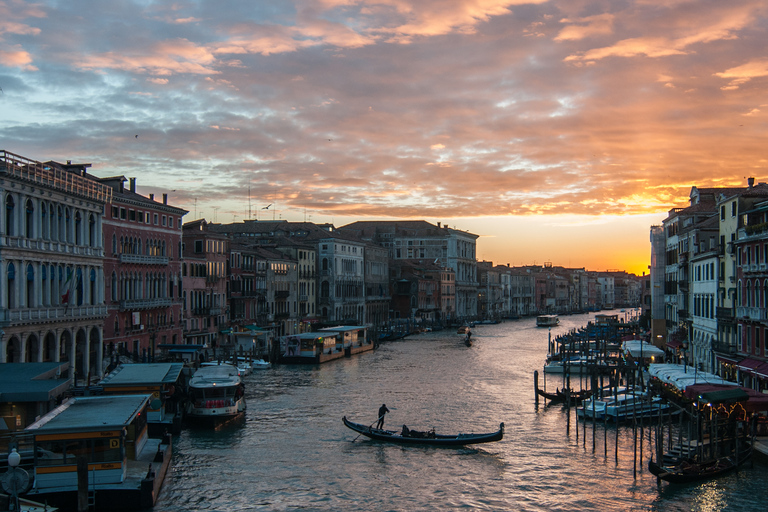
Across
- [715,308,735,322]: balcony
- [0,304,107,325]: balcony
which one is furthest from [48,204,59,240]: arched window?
[715,308,735,322]: balcony

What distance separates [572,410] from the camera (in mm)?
30859

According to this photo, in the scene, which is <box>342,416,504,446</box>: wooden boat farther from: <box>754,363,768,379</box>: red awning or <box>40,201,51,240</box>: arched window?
<box>40,201,51,240</box>: arched window

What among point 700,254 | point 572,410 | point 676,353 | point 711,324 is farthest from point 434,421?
point 676,353

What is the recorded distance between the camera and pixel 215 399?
1065 inches

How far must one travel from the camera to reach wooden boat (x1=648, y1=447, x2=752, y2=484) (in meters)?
18.9

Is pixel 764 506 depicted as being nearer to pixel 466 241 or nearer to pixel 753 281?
pixel 753 281

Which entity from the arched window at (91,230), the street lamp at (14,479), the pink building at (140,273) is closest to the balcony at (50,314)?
the arched window at (91,230)

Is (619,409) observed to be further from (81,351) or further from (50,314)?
(81,351)

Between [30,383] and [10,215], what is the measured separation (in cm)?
866

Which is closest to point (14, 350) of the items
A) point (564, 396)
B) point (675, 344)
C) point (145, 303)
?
point (145, 303)

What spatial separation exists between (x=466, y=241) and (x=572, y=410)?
8427 centimetres

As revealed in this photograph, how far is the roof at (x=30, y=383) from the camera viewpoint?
19250mm

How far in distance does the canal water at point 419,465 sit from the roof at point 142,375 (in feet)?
6.98

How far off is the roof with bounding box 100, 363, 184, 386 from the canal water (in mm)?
2127
